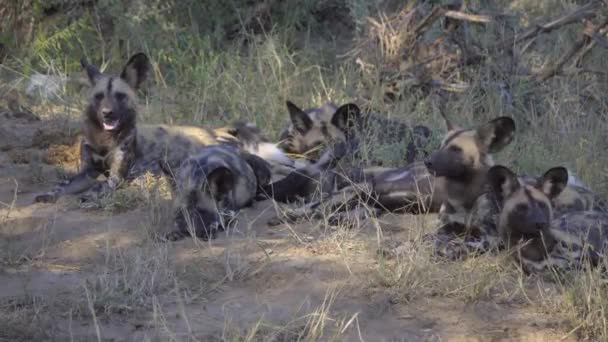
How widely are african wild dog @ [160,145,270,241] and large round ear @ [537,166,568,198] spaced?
4.94ft

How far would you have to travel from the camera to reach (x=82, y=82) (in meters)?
7.32

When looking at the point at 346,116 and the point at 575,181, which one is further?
the point at 346,116

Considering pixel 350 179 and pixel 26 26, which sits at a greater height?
pixel 26 26

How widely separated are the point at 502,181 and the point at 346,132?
2.15 metres

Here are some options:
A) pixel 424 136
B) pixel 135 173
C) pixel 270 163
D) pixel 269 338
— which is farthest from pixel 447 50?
pixel 269 338

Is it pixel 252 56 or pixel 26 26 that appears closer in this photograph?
pixel 252 56

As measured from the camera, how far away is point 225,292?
3.82 m

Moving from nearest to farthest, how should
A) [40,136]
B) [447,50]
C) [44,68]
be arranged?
1. [40,136]
2. [447,50]
3. [44,68]

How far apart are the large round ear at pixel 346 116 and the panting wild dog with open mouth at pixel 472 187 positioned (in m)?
1.47

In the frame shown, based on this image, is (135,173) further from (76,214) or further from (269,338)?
(269,338)

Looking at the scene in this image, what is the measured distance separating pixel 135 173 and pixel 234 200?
0.96 meters

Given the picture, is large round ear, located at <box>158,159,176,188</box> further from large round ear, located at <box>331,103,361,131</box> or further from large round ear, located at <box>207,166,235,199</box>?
large round ear, located at <box>331,103,361,131</box>

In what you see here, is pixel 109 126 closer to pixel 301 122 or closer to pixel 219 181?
pixel 219 181

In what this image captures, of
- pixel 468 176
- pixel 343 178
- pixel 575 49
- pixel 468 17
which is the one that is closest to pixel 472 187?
pixel 468 176
